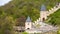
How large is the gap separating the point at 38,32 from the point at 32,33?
875 mm

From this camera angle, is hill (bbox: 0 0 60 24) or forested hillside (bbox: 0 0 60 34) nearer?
forested hillside (bbox: 0 0 60 34)

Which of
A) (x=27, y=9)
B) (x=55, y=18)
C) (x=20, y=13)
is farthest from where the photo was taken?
(x=27, y=9)

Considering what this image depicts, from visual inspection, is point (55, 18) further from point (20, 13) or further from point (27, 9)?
point (20, 13)

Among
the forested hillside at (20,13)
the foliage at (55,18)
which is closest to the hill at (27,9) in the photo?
the forested hillside at (20,13)

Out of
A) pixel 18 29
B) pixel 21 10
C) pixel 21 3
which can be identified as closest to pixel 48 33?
pixel 18 29

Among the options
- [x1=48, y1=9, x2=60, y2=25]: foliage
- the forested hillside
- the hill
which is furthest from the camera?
the hill

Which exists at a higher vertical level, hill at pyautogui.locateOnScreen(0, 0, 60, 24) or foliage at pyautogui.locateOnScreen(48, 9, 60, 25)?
hill at pyautogui.locateOnScreen(0, 0, 60, 24)

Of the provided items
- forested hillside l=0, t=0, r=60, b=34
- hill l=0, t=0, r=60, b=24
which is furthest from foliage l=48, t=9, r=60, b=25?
hill l=0, t=0, r=60, b=24

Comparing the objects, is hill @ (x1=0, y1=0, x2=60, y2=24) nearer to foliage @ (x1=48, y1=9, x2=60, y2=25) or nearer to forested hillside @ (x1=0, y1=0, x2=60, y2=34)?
forested hillside @ (x1=0, y1=0, x2=60, y2=34)

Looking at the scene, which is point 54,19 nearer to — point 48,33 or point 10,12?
point 48,33

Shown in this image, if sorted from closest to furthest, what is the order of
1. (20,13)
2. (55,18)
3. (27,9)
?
(55,18), (20,13), (27,9)

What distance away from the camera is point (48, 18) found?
176 ft

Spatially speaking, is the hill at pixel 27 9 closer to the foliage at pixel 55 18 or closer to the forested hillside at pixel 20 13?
the forested hillside at pixel 20 13

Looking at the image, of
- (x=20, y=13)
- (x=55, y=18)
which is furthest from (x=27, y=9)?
(x=55, y=18)
